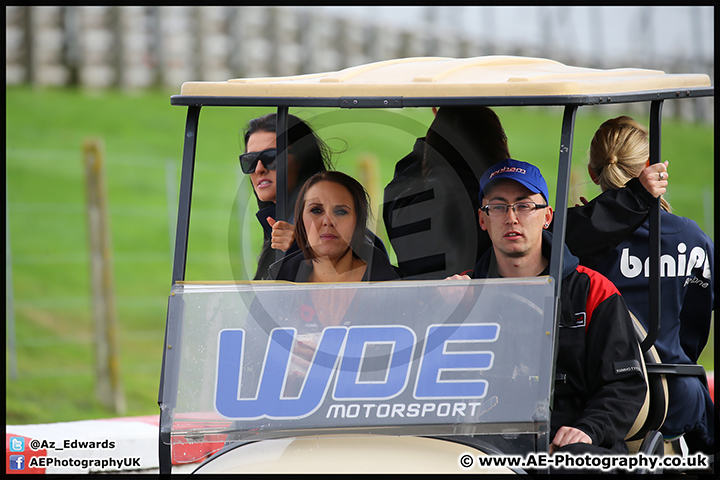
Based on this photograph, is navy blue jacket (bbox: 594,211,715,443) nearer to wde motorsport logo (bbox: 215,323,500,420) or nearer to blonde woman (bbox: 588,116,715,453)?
blonde woman (bbox: 588,116,715,453)

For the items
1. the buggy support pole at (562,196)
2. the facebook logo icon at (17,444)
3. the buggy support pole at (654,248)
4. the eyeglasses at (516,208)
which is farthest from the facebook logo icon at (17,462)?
the buggy support pole at (654,248)

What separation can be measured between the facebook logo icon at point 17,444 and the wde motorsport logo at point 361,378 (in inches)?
77.9

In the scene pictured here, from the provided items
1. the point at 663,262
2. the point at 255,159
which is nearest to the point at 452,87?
the point at 255,159

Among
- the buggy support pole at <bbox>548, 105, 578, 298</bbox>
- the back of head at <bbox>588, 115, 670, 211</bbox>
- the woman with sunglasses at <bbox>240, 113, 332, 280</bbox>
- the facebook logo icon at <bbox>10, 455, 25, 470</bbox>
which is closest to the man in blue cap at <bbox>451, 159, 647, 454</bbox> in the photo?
the buggy support pole at <bbox>548, 105, 578, 298</bbox>

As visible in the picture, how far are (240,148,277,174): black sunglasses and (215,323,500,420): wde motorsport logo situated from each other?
123cm

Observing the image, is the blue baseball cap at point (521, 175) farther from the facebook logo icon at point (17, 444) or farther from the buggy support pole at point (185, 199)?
the facebook logo icon at point (17, 444)

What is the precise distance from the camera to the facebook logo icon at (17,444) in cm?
420

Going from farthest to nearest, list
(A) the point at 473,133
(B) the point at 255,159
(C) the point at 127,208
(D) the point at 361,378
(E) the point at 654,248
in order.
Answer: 1. (C) the point at 127,208
2. (B) the point at 255,159
3. (A) the point at 473,133
4. (E) the point at 654,248
5. (D) the point at 361,378

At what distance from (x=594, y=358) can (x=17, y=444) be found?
292 cm

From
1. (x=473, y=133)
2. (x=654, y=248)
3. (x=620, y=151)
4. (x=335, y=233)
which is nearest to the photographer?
(x=335, y=233)

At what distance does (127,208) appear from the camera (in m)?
12.1

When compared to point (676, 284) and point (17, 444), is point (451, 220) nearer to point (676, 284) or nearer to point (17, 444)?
point (676, 284)

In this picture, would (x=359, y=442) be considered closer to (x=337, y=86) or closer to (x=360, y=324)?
(x=360, y=324)

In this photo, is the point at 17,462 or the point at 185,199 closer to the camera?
the point at 185,199
